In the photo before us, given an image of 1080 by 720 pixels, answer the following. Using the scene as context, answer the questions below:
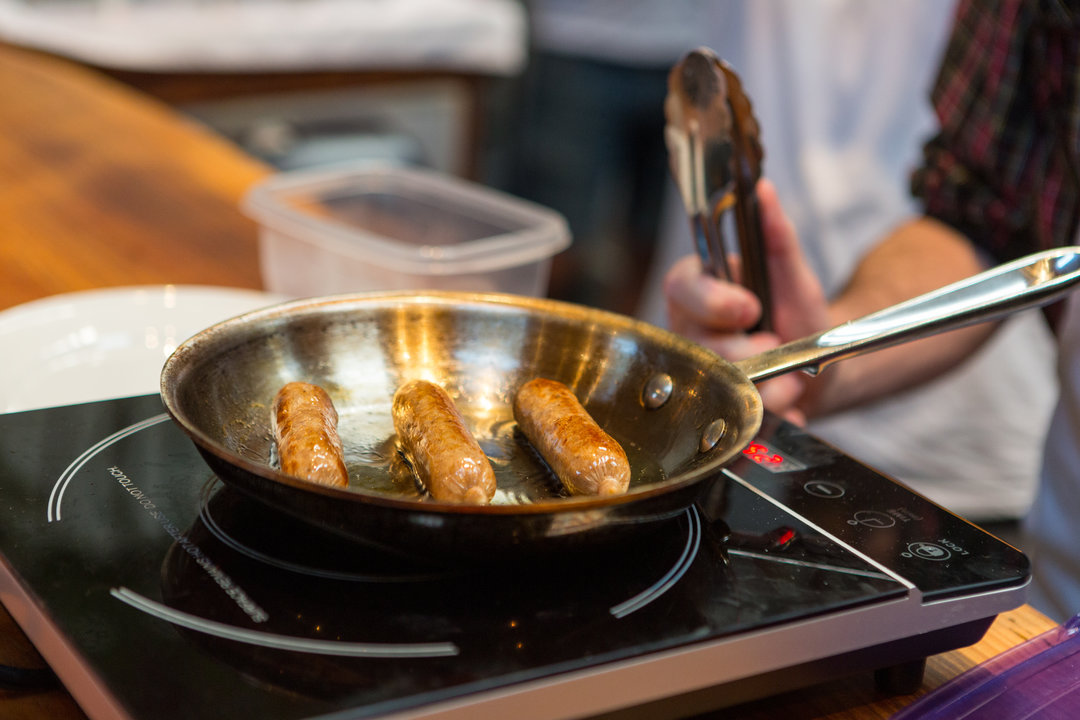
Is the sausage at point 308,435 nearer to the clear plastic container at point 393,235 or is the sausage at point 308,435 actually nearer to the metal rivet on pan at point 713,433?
the metal rivet on pan at point 713,433

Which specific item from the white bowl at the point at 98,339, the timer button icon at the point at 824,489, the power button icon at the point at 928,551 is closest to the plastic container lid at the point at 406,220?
the white bowl at the point at 98,339

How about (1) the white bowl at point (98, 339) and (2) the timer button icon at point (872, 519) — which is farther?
(1) the white bowl at point (98, 339)

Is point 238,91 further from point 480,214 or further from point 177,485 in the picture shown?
point 177,485

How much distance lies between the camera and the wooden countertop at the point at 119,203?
1.53m

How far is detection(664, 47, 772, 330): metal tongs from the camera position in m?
1.01

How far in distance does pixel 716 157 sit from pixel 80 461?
70cm

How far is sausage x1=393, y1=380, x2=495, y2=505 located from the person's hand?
0.49m

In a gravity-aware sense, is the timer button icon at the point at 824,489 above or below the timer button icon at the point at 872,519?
above

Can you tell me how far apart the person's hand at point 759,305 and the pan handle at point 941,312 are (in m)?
0.31

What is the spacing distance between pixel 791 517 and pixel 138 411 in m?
0.56

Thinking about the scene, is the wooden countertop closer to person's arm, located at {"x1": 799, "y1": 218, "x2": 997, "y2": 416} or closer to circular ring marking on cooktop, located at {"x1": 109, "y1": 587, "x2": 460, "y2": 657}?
circular ring marking on cooktop, located at {"x1": 109, "y1": 587, "x2": 460, "y2": 657}

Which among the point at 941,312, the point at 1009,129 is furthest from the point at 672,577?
the point at 1009,129

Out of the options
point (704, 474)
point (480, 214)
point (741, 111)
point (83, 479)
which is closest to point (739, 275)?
point (741, 111)

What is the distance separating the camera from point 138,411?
84cm
